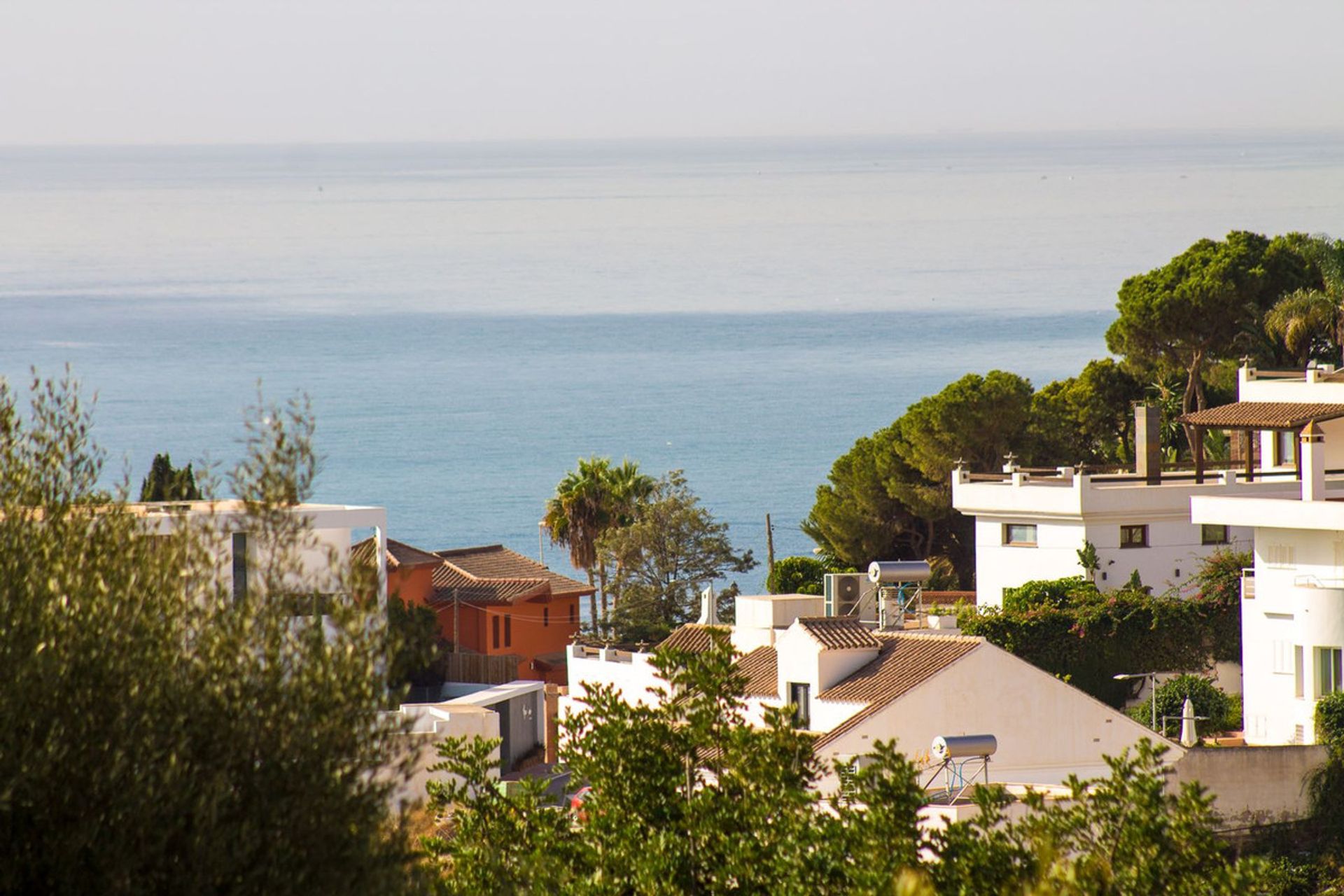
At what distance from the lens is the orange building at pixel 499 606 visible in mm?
53625

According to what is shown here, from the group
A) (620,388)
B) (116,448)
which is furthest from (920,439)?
(620,388)

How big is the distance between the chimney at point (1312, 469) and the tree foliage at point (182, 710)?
28560mm

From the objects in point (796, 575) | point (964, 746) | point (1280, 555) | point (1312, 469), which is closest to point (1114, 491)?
point (1280, 555)

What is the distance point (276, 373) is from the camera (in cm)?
17650

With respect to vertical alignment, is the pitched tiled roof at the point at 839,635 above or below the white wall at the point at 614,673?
above

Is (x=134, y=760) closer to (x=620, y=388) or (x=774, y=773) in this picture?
(x=774, y=773)

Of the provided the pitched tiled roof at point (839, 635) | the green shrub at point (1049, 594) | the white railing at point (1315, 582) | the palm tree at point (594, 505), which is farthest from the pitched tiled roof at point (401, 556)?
the white railing at point (1315, 582)

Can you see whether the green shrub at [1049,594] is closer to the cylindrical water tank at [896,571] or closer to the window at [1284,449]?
the cylindrical water tank at [896,571]

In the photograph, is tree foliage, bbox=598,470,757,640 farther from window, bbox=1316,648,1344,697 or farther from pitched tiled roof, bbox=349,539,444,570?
window, bbox=1316,648,1344,697

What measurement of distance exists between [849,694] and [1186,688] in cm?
874

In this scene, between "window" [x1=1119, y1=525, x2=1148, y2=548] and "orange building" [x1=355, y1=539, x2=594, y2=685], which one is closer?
"window" [x1=1119, y1=525, x2=1148, y2=548]

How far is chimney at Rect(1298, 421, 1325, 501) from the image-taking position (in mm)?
37875

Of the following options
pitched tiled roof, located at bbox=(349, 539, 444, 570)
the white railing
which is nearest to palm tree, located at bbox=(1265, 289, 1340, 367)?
the white railing

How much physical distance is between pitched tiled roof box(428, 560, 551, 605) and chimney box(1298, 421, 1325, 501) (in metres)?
22.2
